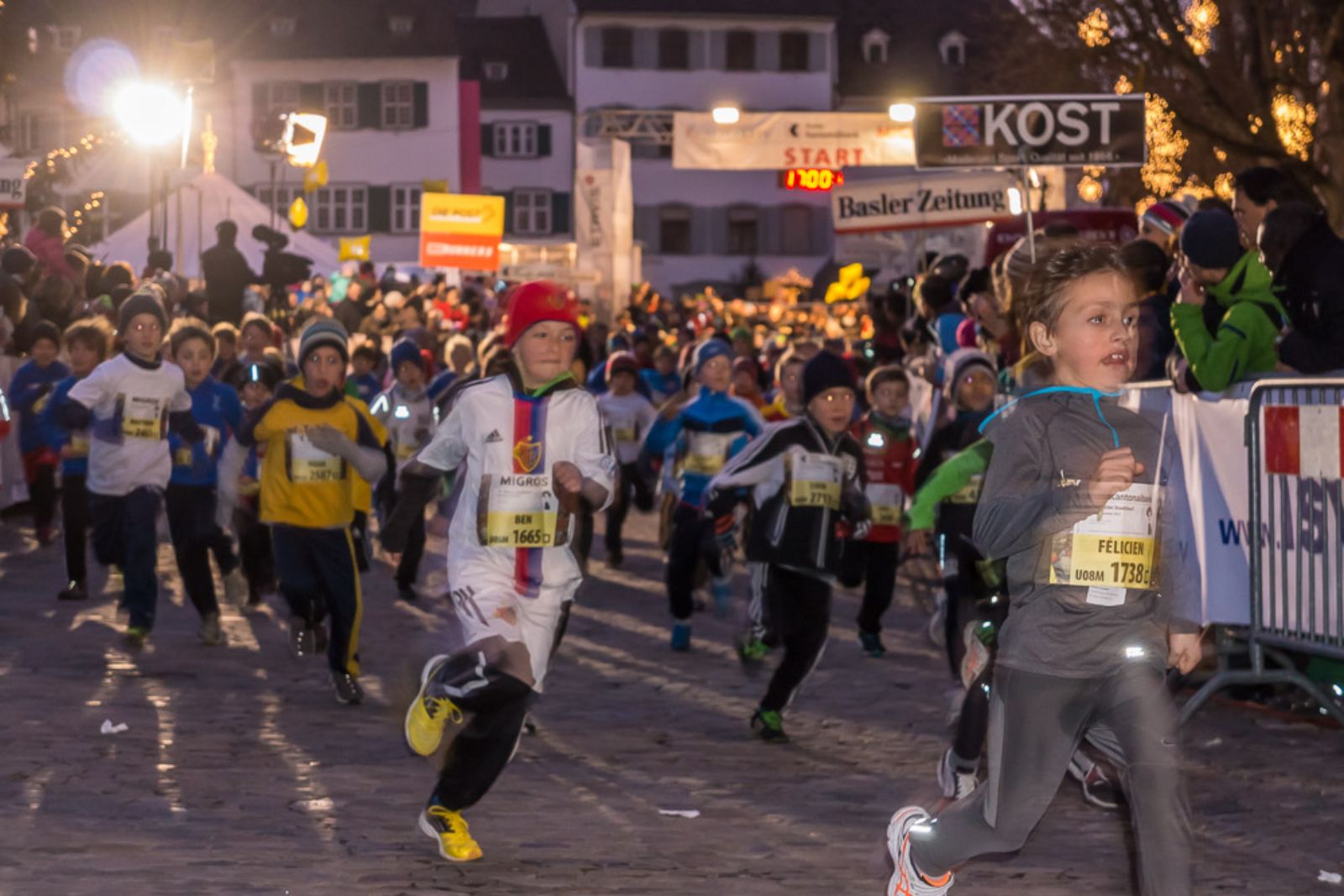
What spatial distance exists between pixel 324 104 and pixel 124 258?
39.9 m

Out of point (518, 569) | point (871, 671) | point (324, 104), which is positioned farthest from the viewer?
point (324, 104)

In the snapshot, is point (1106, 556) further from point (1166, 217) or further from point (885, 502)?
point (885, 502)

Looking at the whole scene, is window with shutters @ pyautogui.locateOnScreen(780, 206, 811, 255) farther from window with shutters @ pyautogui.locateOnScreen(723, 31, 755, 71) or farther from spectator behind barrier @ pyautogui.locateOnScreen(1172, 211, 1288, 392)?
spectator behind barrier @ pyautogui.locateOnScreen(1172, 211, 1288, 392)

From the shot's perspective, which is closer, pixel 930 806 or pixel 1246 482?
pixel 930 806

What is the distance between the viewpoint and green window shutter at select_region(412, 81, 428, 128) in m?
75.1

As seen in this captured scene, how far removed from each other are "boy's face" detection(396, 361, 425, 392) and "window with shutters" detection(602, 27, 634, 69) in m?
62.5

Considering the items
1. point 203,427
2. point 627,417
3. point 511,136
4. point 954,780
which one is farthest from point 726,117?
point 511,136

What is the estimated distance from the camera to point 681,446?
15.2m

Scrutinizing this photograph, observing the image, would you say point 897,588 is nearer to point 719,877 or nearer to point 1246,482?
point 1246,482

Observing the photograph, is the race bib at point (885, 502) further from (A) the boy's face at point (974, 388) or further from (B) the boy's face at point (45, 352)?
(B) the boy's face at point (45, 352)

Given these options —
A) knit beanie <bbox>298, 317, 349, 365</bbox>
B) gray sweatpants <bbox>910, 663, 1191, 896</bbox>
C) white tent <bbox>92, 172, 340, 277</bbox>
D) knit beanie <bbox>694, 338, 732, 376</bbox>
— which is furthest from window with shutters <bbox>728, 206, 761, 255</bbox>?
gray sweatpants <bbox>910, 663, 1191, 896</bbox>

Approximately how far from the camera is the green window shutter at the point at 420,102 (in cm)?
7512

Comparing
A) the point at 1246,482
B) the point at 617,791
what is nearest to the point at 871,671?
the point at 1246,482

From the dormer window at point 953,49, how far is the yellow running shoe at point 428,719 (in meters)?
79.3
